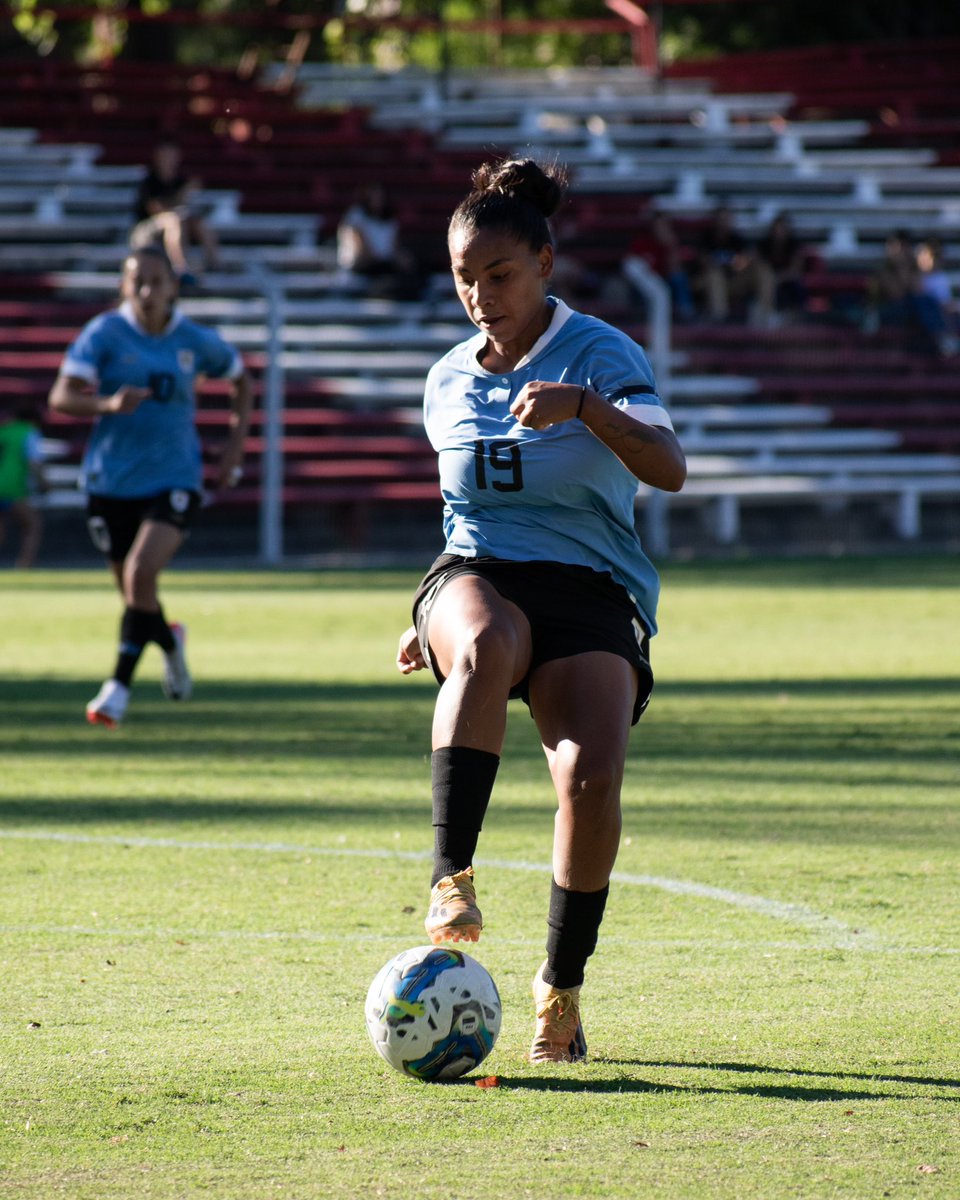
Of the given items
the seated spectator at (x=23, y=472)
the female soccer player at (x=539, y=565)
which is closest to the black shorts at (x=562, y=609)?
the female soccer player at (x=539, y=565)

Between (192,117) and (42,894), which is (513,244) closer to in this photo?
(42,894)

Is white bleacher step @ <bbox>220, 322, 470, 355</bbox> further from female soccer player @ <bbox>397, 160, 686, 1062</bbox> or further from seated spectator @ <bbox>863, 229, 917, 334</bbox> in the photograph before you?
female soccer player @ <bbox>397, 160, 686, 1062</bbox>

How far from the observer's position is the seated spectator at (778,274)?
2542 centimetres

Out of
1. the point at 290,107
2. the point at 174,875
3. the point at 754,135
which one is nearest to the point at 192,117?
the point at 290,107

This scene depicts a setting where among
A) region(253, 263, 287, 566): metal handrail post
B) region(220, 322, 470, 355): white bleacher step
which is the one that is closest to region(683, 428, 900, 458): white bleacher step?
region(220, 322, 470, 355): white bleacher step

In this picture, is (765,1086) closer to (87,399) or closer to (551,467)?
(551,467)

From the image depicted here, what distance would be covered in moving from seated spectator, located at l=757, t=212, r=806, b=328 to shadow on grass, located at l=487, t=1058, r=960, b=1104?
22020 millimetres

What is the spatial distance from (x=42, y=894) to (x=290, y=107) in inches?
1044

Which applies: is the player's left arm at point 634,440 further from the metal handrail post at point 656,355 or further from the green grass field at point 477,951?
the metal handrail post at point 656,355

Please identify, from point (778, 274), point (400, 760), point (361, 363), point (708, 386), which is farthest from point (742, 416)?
point (400, 760)

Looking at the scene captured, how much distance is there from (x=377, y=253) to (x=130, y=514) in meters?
15.1

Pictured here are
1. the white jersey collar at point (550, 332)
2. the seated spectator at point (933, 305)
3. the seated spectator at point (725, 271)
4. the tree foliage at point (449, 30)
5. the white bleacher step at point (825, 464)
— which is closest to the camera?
the white jersey collar at point (550, 332)

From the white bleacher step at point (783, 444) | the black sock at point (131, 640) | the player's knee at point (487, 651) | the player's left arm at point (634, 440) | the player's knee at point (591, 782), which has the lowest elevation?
the white bleacher step at point (783, 444)

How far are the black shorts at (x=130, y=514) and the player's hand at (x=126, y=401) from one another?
0.60 m
